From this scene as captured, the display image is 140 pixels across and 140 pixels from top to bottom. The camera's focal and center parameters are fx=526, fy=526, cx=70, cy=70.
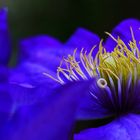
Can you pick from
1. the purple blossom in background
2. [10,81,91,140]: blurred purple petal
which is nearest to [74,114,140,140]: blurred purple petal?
the purple blossom in background

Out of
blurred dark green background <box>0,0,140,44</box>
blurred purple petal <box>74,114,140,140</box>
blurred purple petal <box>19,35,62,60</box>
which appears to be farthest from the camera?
blurred dark green background <box>0,0,140,44</box>

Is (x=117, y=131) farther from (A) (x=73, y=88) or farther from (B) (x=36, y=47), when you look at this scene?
(B) (x=36, y=47)

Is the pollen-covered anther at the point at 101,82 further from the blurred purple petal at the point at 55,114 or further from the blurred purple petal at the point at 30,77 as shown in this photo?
the blurred purple petal at the point at 55,114

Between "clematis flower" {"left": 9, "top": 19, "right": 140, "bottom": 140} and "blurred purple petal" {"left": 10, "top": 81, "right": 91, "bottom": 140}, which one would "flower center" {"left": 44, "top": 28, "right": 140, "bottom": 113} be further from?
"blurred purple petal" {"left": 10, "top": 81, "right": 91, "bottom": 140}

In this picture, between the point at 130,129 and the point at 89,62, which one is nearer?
the point at 130,129

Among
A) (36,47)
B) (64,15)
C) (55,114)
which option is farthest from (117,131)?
(64,15)

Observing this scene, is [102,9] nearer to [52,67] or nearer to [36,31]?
[36,31]

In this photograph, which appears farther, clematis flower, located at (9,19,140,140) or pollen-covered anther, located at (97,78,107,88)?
pollen-covered anther, located at (97,78,107,88)

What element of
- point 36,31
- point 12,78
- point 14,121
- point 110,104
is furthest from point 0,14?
point 36,31
